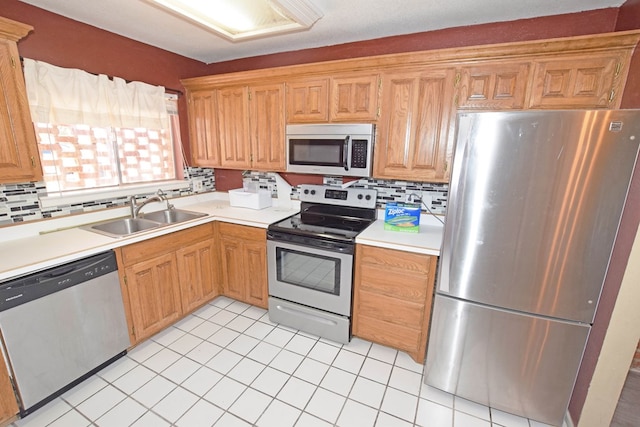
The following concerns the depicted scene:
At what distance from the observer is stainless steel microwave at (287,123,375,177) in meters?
2.19

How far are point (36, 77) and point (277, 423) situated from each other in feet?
9.18

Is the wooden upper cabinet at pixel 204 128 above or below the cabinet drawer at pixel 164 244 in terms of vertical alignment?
above

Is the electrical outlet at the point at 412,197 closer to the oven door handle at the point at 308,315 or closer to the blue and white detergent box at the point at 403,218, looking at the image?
the blue and white detergent box at the point at 403,218

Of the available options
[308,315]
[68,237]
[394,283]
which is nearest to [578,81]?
[394,283]

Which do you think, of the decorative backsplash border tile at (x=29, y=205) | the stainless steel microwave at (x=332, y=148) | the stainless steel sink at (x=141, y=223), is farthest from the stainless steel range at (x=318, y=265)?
the decorative backsplash border tile at (x=29, y=205)

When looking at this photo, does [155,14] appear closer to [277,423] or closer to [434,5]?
[434,5]

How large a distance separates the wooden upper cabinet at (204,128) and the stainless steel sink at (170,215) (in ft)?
1.99

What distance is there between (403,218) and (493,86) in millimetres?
1065

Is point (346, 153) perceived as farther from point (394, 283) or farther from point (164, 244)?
point (164, 244)

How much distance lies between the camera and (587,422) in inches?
58.2

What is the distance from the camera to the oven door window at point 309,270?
7.18ft

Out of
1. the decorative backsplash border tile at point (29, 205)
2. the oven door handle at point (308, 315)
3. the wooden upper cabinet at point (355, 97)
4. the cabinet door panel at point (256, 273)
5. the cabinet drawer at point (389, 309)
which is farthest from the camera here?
the cabinet door panel at point (256, 273)

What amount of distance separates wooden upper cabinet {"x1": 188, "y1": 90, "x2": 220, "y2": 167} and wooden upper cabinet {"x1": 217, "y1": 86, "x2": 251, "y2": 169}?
80 millimetres

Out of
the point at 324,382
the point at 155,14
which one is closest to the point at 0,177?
the point at 155,14
